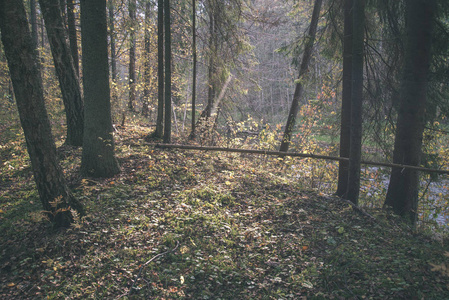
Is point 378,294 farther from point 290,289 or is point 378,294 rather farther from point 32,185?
point 32,185

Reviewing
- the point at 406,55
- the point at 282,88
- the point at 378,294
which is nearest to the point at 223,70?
the point at 406,55

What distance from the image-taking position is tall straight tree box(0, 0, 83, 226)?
3.57 metres

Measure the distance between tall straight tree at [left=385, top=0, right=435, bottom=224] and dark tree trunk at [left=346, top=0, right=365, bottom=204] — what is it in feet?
3.32

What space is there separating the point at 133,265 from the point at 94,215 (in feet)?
4.91

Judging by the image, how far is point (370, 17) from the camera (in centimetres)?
734

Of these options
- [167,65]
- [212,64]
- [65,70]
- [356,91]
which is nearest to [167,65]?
[167,65]

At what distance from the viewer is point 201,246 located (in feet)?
15.0

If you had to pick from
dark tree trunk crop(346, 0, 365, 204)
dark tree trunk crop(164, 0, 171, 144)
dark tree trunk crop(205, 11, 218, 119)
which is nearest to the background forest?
dark tree trunk crop(346, 0, 365, 204)

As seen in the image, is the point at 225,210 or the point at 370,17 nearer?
the point at 225,210

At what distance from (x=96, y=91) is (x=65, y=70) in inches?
98.4

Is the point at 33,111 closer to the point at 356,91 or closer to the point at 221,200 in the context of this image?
the point at 221,200

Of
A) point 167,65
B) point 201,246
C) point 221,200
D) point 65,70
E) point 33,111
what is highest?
point 167,65

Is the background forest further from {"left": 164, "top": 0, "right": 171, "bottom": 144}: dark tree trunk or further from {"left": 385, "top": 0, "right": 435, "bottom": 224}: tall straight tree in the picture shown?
{"left": 164, "top": 0, "right": 171, "bottom": 144}: dark tree trunk

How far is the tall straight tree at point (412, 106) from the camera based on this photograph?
5582mm
